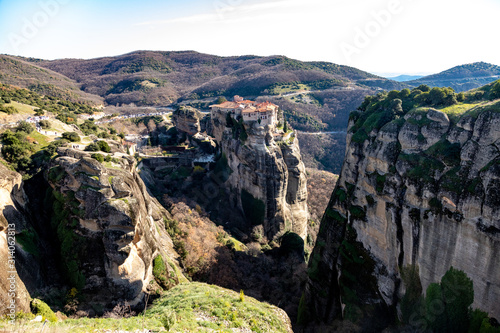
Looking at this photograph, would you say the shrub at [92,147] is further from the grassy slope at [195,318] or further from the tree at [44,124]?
the grassy slope at [195,318]

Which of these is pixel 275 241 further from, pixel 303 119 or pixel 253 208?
pixel 303 119

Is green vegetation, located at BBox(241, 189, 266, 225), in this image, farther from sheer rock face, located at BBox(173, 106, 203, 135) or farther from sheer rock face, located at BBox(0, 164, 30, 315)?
sheer rock face, located at BBox(0, 164, 30, 315)

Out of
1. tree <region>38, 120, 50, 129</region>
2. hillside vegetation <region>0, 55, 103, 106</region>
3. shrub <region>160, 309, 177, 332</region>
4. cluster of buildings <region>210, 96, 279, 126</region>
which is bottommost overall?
shrub <region>160, 309, 177, 332</region>

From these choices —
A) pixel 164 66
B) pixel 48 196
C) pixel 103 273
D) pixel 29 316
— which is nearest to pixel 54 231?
pixel 48 196

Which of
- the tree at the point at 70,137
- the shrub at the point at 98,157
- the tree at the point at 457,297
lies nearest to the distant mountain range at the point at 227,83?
the tree at the point at 70,137

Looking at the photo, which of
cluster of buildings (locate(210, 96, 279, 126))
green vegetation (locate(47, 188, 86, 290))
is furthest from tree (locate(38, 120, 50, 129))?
cluster of buildings (locate(210, 96, 279, 126))

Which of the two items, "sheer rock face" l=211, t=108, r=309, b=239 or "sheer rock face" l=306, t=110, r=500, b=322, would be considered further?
Answer: "sheer rock face" l=211, t=108, r=309, b=239

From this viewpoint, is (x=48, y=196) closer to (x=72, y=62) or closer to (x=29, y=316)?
(x=29, y=316)

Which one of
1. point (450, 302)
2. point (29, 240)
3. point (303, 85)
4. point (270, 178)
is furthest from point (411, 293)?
point (303, 85)
